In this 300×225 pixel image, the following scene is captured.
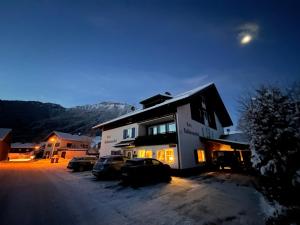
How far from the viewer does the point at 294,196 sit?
6.95 metres

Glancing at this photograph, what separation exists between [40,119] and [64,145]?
3299 inches

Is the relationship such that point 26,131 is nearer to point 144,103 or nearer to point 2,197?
point 144,103

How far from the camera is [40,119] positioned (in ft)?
360

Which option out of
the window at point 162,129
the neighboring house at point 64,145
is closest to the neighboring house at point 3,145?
the neighboring house at point 64,145

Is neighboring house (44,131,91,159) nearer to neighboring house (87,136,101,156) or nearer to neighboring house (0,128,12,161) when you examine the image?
neighboring house (87,136,101,156)

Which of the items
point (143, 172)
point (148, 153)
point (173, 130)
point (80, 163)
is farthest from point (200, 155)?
point (80, 163)

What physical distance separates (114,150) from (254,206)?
1998 centimetres

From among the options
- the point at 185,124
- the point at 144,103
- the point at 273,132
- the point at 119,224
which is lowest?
the point at 119,224

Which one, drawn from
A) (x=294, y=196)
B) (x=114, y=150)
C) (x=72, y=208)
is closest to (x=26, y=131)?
(x=114, y=150)

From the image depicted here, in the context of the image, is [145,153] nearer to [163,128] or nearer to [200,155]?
[163,128]

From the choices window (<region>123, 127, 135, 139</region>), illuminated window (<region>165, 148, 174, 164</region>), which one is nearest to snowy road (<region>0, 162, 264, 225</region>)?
illuminated window (<region>165, 148, 174, 164</region>)

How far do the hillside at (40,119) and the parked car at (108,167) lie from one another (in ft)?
242

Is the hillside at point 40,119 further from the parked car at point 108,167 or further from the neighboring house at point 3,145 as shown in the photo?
the parked car at point 108,167

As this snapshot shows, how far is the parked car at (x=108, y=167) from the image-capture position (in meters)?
12.7
